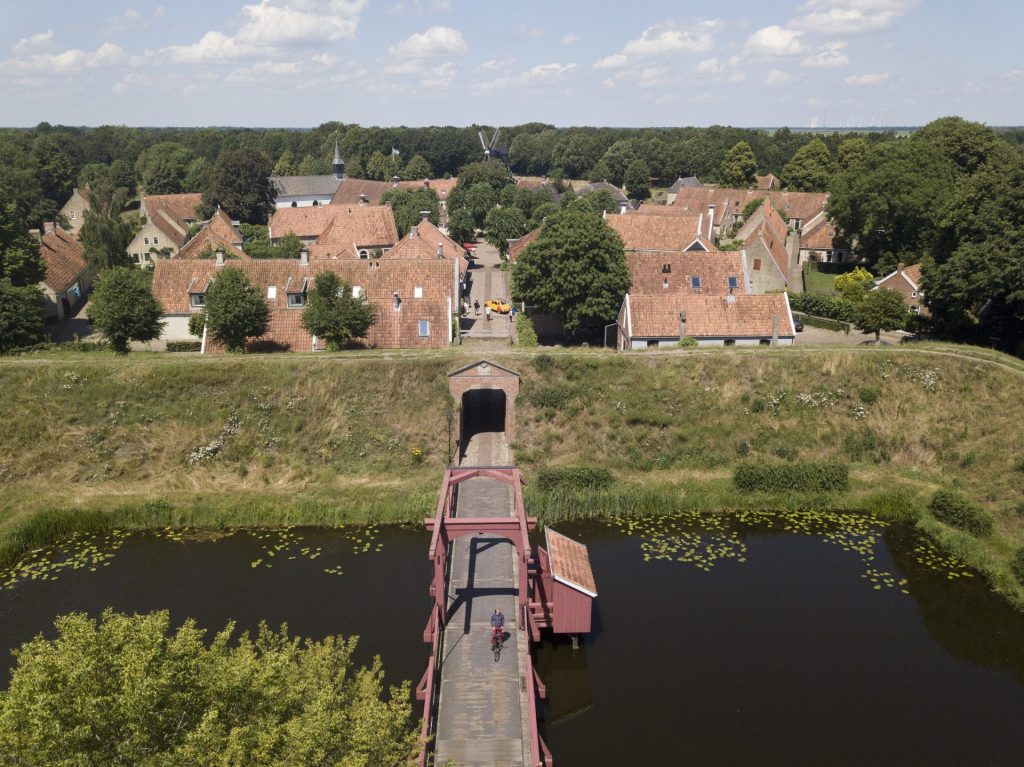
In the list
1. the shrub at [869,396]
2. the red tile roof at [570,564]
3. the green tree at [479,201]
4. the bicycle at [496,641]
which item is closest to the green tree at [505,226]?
the green tree at [479,201]

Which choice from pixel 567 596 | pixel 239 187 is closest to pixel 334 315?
pixel 567 596

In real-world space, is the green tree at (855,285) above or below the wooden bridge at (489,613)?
above

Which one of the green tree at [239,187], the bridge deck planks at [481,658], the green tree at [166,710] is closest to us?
the green tree at [166,710]

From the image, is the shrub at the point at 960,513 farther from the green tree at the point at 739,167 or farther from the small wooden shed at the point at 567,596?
the green tree at the point at 739,167

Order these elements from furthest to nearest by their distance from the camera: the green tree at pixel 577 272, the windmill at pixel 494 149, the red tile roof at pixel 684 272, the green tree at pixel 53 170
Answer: the windmill at pixel 494 149 < the green tree at pixel 53 170 < the red tile roof at pixel 684 272 < the green tree at pixel 577 272

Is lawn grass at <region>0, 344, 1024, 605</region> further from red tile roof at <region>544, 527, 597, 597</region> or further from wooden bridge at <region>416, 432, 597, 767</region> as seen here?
red tile roof at <region>544, 527, 597, 597</region>

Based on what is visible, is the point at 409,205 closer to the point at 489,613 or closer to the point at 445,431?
the point at 445,431

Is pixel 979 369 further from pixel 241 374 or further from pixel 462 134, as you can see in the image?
pixel 462 134

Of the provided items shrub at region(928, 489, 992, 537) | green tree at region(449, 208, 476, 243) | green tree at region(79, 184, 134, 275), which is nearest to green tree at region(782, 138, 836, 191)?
green tree at region(449, 208, 476, 243)
